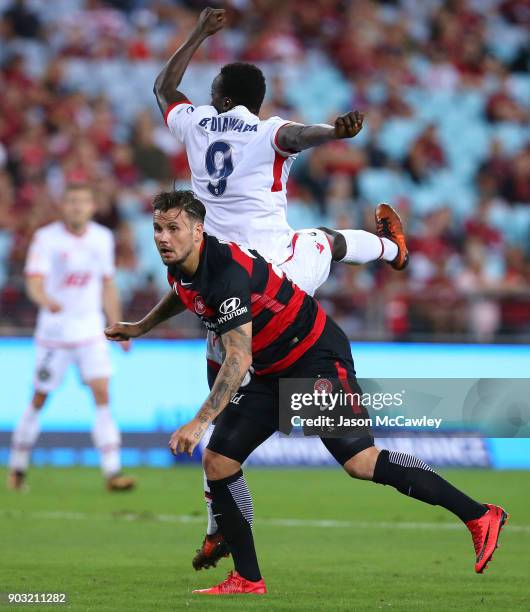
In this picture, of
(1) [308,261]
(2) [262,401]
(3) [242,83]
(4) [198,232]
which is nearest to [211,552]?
(2) [262,401]

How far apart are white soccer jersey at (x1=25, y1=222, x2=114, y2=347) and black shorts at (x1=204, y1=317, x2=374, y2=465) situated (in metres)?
5.82

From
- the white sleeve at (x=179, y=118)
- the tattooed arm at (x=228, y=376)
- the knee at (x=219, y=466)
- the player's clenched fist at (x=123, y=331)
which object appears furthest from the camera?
the white sleeve at (x=179, y=118)

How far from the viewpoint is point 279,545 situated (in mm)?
9836

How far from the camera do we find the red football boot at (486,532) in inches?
288

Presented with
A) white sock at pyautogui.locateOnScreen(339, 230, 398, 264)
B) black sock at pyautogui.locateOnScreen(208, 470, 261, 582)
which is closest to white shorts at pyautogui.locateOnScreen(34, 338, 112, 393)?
white sock at pyautogui.locateOnScreen(339, 230, 398, 264)

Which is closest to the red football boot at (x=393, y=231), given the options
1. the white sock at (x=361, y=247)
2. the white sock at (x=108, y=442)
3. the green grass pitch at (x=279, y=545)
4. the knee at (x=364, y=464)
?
the white sock at (x=361, y=247)

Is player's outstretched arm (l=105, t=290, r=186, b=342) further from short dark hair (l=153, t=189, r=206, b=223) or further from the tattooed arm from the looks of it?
the tattooed arm

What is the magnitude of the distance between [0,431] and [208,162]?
7330 mm

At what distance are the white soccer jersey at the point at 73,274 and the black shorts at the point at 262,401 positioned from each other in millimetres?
5825

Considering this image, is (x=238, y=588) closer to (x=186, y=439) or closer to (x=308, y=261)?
(x=186, y=439)

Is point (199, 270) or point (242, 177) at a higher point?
point (242, 177)

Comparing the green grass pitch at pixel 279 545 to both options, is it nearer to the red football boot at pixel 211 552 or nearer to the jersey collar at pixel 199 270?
the red football boot at pixel 211 552

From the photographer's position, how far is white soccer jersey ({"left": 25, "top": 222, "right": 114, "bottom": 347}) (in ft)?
44.0

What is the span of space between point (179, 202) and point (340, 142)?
13547 mm
